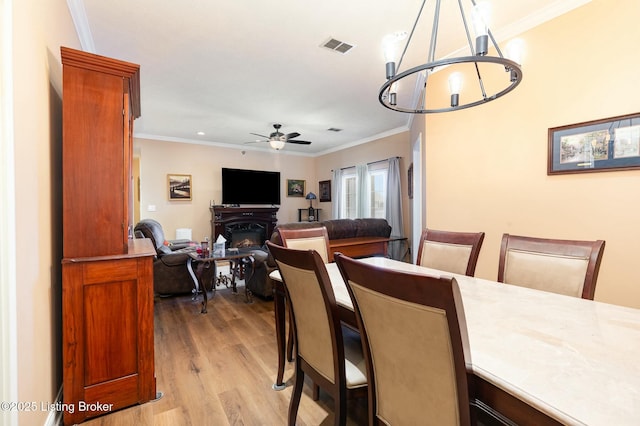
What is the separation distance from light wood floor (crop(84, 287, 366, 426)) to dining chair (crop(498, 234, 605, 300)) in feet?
4.08

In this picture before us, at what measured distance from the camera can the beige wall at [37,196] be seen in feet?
3.97

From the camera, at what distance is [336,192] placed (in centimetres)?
723

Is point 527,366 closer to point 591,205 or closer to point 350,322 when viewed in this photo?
point 350,322

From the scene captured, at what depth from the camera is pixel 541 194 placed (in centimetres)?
238

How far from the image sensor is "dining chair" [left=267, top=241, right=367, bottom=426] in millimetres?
1200

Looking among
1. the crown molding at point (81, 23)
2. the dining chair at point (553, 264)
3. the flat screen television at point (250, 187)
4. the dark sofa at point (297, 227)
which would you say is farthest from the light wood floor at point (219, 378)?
the flat screen television at point (250, 187)

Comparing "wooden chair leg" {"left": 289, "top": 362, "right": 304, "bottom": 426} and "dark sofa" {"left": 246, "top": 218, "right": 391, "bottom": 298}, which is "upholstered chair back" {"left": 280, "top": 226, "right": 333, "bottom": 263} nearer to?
"dark sofa" {"left": 246, "top": 218, "right": 391, "bottom": 298}

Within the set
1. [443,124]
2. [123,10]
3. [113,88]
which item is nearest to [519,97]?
[443,124]

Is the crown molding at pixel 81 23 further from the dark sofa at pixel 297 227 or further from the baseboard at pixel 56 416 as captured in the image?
the baseboard at pixel 56 416

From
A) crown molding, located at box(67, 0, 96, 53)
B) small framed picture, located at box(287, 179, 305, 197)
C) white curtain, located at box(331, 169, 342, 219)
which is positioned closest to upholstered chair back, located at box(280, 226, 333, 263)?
crown molding, located at box(67, 0, 96, 53)

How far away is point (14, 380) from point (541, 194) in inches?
130

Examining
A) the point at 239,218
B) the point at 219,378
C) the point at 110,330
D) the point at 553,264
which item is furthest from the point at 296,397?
the point at 239,218

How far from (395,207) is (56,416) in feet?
16.7

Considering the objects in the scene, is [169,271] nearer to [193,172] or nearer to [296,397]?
[296,397]
